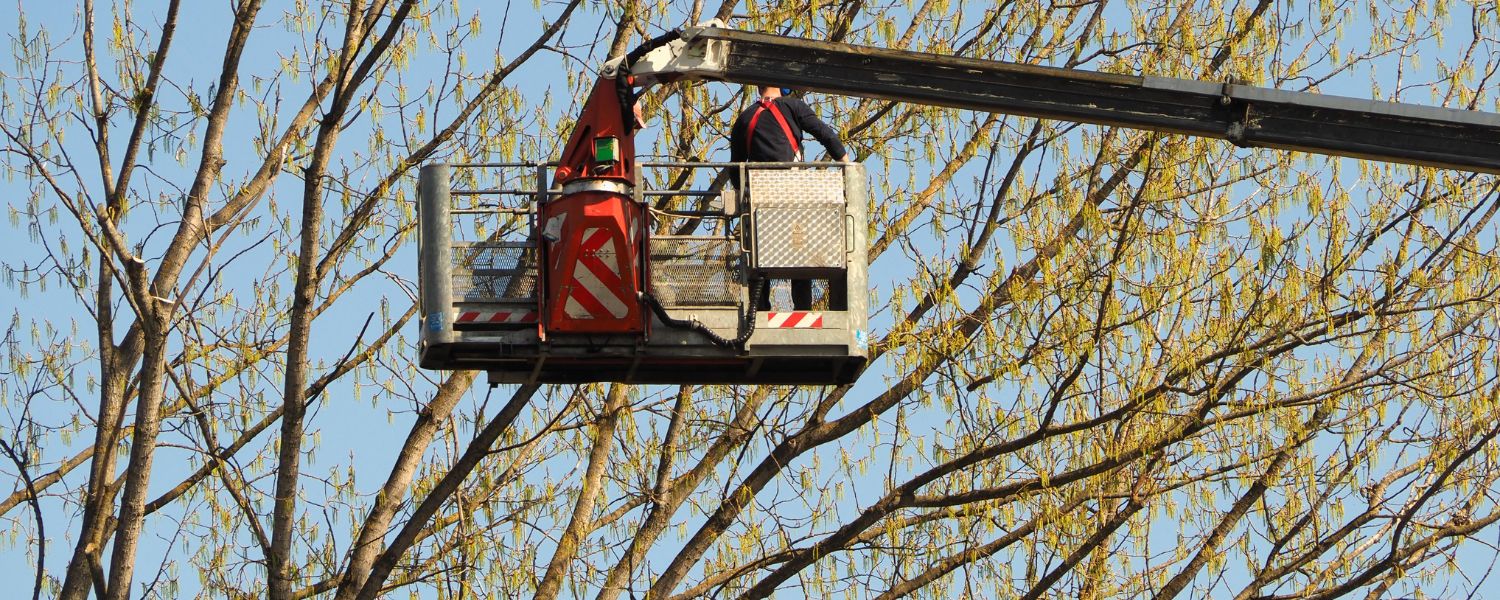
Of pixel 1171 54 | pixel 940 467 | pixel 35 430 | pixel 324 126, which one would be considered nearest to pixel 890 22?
pixel 1171 54

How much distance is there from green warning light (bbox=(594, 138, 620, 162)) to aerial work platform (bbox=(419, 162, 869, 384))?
0.20 metres

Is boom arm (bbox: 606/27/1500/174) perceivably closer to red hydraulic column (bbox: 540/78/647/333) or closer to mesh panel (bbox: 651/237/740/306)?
red hydraulic column (bbox: 540/78/647/333)

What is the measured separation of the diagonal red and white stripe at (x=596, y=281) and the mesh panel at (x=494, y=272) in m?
0.32

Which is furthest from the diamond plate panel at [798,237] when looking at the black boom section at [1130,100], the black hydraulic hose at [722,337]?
the black boom section at [1130,100]

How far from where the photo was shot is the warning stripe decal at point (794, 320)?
11.3 m

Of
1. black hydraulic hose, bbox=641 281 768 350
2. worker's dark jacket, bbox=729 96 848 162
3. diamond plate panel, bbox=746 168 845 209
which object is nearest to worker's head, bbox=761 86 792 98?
worker's dark jacket, bbox=729 96 848 162

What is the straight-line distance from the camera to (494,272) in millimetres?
11375

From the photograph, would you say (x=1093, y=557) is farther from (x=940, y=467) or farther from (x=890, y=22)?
(x=890, y=22)

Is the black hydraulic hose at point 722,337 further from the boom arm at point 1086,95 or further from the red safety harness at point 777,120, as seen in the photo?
the boom arm at point 1086,95

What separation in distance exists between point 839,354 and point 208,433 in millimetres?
4163

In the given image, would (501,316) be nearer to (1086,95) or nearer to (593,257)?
(593,257)

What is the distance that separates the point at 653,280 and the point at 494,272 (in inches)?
30.5

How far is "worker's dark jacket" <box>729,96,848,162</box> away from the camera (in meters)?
11.9

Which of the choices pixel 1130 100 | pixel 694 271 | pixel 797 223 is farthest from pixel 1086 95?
pixel 694 271
